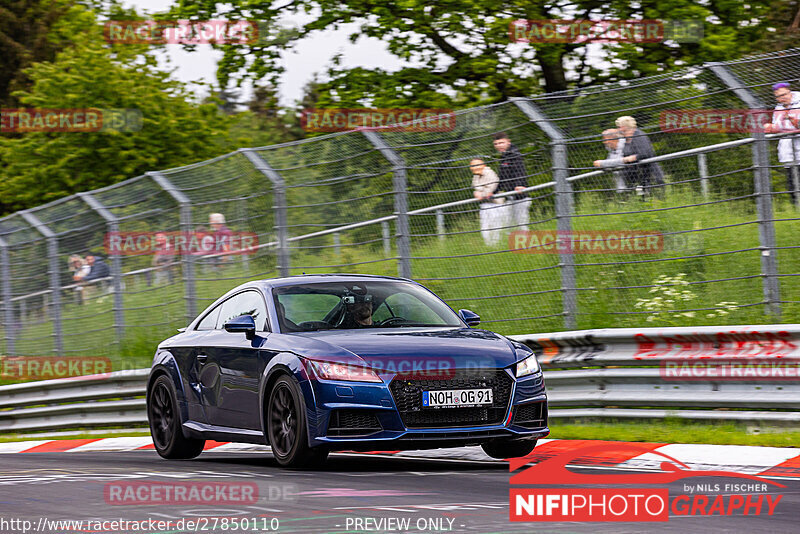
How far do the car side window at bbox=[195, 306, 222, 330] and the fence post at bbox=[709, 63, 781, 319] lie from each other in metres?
4.41

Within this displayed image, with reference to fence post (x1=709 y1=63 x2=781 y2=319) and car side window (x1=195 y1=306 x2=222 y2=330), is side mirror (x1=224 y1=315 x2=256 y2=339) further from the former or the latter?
fence post (x1=709 y1=63 x2=781 y2=319)

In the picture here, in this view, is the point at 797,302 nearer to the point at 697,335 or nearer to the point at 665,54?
the point at 697,335

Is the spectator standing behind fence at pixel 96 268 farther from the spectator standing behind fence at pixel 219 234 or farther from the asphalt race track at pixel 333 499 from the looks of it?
the asphalt race track at pixel 333 499

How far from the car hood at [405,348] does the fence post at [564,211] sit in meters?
→ 2.50

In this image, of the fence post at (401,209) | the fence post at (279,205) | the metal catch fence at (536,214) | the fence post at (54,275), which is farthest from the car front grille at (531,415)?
the fence post at (54,275)

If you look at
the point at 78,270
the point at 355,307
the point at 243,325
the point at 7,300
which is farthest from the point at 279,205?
the point at 7,300

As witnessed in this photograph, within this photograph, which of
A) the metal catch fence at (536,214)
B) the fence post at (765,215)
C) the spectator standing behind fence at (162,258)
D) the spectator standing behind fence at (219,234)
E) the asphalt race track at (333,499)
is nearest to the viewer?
the asphalt race track at (333,499)

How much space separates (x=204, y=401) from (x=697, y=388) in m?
3.80

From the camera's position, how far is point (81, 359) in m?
18.1

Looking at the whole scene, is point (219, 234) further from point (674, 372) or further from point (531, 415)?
point (531, 415)

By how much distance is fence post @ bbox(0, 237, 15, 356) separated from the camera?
65.5ft

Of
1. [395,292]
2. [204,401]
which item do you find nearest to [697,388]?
[395,292]

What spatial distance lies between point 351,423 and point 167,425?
300 cm

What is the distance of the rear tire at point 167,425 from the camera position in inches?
418
